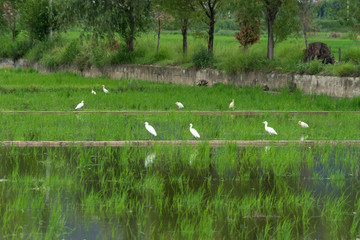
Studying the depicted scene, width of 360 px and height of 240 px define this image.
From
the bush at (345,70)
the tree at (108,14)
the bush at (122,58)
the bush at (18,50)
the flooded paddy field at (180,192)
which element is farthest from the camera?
the bush at (18,50)

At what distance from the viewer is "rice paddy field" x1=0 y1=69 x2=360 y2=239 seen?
6707mm

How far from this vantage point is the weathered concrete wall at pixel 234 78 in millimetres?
19062

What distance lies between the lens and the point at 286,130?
1279cm

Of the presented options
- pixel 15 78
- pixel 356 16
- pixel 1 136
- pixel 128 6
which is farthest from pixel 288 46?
pixel 1 136

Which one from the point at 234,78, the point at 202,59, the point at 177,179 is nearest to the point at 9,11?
the point at 202,59

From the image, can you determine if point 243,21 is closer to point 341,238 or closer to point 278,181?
point 278,181

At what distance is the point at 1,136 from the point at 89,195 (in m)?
4.92

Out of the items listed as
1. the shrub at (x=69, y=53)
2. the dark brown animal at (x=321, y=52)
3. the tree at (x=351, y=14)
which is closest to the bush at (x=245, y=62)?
the dark brown animal at (x=321, y=52)

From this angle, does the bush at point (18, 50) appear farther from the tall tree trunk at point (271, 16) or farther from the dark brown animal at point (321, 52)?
the dark brown animal at point (321, 52)

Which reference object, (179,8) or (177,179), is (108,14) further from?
(177,179)

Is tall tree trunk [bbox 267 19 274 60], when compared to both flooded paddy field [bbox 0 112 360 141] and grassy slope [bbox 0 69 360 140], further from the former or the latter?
flooded paddy field [bbox 0 112 360 141]

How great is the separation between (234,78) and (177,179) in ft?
48.8

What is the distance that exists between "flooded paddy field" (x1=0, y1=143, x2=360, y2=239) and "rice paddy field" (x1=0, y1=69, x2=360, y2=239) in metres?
0.02

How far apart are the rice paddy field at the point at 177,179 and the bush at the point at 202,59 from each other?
869 centimetres
